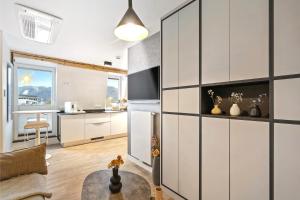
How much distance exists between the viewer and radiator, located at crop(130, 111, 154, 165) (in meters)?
2.83

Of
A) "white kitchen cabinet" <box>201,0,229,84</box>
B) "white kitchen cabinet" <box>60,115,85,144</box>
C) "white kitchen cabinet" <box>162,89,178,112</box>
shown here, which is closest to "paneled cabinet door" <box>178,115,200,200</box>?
"white kitchen cabinet" <box>162,89,178,112</box>

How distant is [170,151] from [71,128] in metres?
3.22

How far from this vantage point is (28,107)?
4340 mm

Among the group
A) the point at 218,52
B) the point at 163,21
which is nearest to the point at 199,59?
the point at 218,52

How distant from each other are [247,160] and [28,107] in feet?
17.0

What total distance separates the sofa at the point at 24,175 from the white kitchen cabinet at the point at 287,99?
2.08m

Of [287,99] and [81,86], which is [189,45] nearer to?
[287,99]

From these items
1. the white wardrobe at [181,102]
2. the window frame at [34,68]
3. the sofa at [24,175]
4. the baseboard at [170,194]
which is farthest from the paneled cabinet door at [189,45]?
the window frame at [34,68]

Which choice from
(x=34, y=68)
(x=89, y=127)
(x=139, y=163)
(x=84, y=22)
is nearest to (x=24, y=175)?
(x=139, y=163)

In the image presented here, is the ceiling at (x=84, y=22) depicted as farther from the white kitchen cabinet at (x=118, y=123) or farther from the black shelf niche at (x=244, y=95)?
the white kitchen cabinet at (x=118, y=123)

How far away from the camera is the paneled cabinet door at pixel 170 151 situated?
211cm

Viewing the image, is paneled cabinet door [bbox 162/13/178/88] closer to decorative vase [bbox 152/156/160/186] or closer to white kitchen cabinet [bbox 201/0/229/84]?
white kitchen cabinet [bbox 201/0/229/84]

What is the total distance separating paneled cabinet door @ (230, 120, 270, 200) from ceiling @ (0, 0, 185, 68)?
66.2 inches

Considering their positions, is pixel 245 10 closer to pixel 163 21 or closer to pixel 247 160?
pixel 163 21
